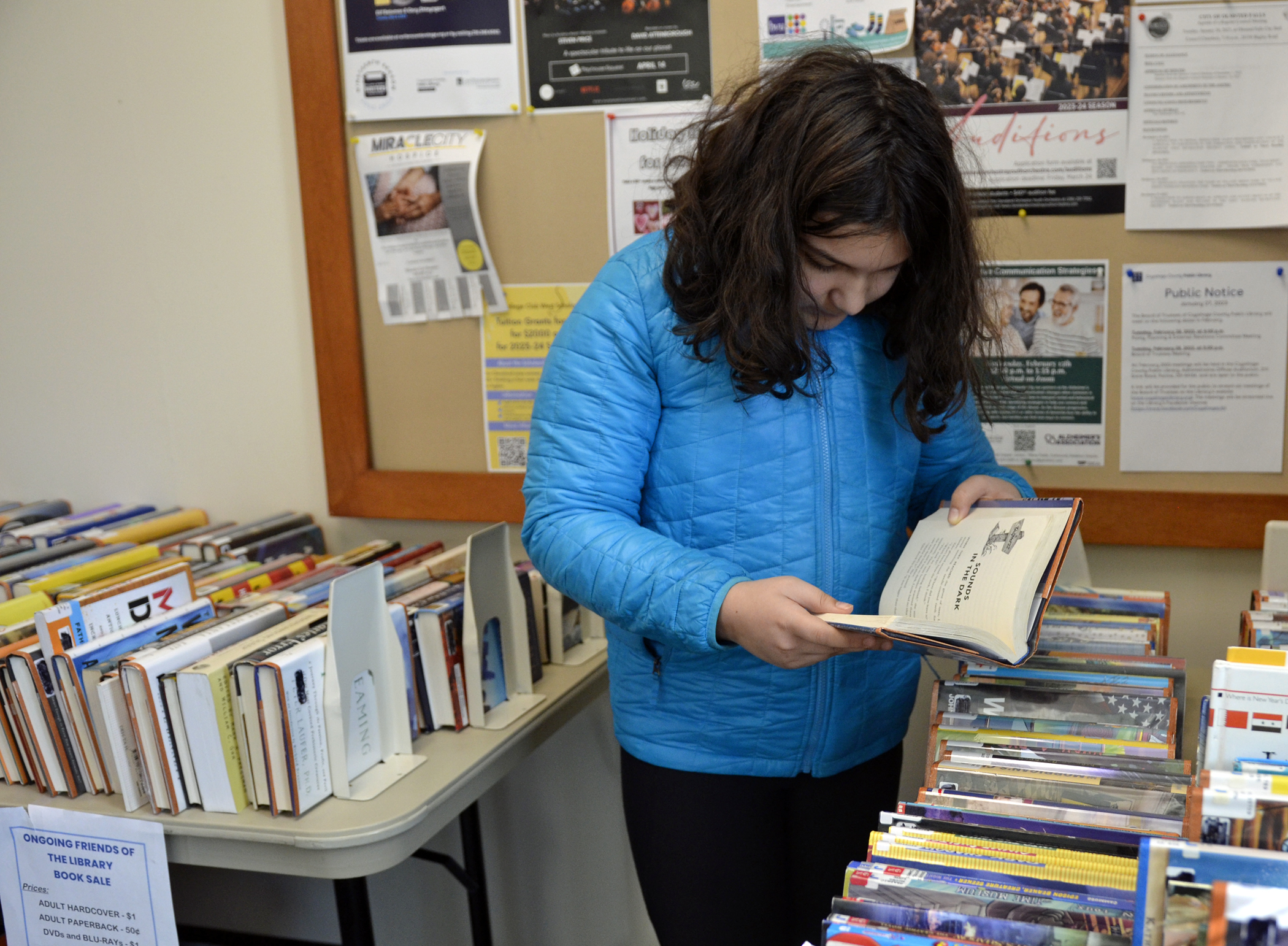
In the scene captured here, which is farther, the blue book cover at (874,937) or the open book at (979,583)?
the open book at (979,583)

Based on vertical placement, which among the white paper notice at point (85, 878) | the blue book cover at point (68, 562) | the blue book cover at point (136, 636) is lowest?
the white paper notice at point (85, 878)

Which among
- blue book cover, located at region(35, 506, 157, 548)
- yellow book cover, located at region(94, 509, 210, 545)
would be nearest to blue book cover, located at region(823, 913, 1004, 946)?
yellow book cover, located at region(94, 509, 210, 545)

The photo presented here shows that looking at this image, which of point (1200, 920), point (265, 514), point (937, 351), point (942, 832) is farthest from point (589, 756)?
point (1200, 920)

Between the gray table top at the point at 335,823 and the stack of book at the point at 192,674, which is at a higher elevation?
the stack of book at the point at 192,674

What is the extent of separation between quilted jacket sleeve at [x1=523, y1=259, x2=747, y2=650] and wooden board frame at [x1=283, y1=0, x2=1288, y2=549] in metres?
0.79

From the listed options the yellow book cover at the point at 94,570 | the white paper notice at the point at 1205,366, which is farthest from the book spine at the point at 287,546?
the white paper notice at the point at 1205,366

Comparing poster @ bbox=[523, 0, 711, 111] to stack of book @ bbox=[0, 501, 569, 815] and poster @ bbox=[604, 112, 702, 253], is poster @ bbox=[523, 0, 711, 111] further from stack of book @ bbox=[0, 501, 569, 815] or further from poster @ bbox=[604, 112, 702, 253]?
stack of book @ bbox=[0, 501, 569, 815]

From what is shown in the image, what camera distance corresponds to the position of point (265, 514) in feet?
6.98

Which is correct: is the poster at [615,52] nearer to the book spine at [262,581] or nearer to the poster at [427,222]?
the poster at [427,222]

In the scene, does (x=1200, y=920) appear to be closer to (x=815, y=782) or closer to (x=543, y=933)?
(x=815, y=782)

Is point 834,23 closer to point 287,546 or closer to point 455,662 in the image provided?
point 455,662

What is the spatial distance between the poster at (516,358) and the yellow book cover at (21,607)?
2.47ft

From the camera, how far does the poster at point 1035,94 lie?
1596 mm

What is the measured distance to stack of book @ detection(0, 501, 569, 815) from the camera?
1345 mm
